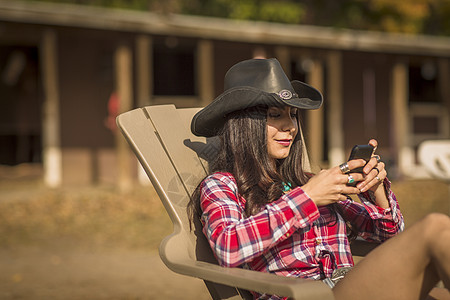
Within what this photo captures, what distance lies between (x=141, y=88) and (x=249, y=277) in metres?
10.2

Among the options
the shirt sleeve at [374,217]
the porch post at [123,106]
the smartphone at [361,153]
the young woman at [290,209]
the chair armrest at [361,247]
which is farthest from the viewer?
the porch post at [123,106]

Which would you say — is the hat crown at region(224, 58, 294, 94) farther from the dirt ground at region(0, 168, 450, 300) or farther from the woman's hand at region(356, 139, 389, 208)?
the dirt ground at region(0, 168, 450, 300)

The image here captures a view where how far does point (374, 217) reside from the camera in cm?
235

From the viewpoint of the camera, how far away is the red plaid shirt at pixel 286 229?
1.92 m

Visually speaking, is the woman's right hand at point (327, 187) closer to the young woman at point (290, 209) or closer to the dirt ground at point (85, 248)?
the young woman at point (290, 209)

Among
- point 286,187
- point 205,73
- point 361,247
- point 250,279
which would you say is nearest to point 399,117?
point 205,73

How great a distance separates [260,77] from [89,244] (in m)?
4.27

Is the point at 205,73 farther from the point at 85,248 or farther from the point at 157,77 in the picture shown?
the point at 85,248

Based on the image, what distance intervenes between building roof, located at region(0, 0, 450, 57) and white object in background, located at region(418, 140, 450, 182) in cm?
611

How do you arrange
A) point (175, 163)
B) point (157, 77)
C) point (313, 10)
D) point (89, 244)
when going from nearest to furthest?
1. point (175, 163)
2. point (89, 244)
3. point (157, 77)
4. point (313, 10)

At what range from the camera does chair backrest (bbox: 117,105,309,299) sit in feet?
7.16

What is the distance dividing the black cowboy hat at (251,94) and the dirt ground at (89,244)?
212 centimetres

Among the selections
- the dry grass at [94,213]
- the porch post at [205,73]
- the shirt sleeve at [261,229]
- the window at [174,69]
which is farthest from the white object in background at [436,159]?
the window at [174,69]

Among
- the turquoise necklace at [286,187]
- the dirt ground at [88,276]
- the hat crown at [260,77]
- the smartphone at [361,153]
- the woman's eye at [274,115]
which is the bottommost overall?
the dirt ground at [88,276]
